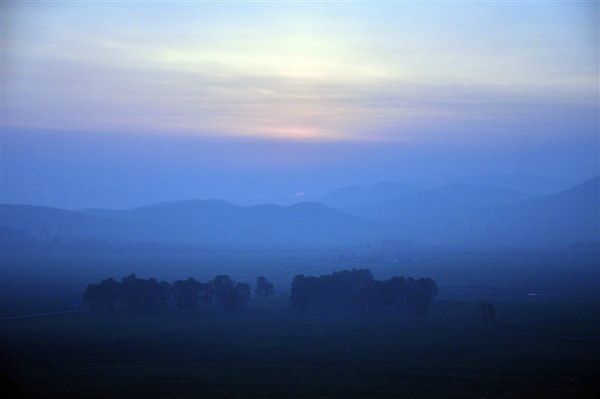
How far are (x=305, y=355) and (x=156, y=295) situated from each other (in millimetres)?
13824

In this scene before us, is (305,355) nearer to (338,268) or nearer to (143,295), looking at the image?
(143,295)

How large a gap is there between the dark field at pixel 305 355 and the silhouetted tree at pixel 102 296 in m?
2.07

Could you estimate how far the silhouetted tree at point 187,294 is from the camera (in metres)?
36.7

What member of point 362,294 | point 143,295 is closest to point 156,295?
point 143,295

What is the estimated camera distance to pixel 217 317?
34625mm

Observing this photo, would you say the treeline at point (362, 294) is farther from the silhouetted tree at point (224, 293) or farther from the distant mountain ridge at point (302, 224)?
the distant mountain ridge at point (302, 224)

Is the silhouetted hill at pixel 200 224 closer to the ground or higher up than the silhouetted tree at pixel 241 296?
higher up

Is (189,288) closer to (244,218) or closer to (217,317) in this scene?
(217,317)

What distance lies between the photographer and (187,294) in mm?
36812

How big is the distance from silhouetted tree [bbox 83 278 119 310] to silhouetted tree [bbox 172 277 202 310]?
2.61 meters

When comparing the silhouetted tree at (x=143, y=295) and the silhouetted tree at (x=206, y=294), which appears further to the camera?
the silhouetted tree at (x=206, y=294)

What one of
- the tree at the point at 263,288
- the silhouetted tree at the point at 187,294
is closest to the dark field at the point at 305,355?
the silhouetted tree at the point at 187,294

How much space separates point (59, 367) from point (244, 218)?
156m

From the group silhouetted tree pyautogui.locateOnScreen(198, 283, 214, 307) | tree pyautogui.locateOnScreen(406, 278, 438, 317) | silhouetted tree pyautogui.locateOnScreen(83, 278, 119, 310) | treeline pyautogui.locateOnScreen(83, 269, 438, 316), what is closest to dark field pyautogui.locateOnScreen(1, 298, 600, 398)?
tree pyautogui.locateOnScreen(406, 278, 438, 317)
